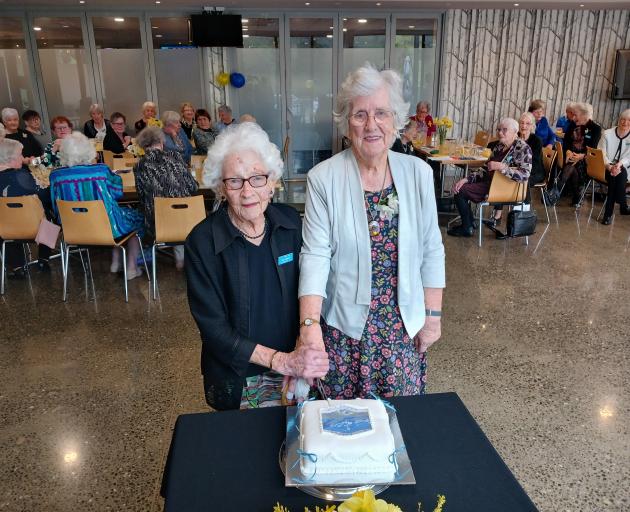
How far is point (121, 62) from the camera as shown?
376 inches

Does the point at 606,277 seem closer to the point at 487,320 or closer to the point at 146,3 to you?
the point at 487,320

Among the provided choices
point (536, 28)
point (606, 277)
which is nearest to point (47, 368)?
point (606, 277)

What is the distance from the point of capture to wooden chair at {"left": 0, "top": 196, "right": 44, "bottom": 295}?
15.0 ft

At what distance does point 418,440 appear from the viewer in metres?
1.31

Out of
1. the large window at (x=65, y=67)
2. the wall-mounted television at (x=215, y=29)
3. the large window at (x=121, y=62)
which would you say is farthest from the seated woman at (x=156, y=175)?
the large window at (x=65, y=67)

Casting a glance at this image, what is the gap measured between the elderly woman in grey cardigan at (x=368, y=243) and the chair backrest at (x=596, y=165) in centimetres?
616

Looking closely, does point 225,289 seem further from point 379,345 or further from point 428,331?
point 428,331

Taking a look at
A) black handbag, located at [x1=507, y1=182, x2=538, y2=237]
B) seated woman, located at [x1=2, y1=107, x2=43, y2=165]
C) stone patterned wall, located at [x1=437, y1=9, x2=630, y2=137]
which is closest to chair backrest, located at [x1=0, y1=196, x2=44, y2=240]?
seated woman, located at [x1=2, y1=107, x2=43, y2=165]

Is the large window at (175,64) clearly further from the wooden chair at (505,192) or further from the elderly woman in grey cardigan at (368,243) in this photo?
the elderly woman in grey cardigan at (368,243)

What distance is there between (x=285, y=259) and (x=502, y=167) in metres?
4.60

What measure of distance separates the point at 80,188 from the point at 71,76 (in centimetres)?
622

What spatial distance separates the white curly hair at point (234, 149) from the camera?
173 cm

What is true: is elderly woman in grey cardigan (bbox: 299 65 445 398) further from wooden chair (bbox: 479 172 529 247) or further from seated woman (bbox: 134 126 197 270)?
wooden chair (bbox: 479 172 529 247)

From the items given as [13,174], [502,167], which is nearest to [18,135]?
[13,174]
